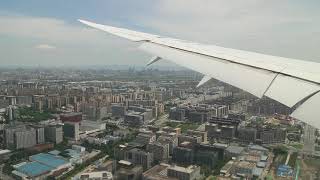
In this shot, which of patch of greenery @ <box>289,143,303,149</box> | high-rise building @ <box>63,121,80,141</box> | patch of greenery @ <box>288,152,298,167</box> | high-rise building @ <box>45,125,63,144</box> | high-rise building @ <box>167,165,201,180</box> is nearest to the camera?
high-rise building @ <box>167,165,201,180</box>

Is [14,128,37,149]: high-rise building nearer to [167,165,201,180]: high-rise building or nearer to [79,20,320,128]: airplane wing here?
[167,165,201,180]: high-rise building

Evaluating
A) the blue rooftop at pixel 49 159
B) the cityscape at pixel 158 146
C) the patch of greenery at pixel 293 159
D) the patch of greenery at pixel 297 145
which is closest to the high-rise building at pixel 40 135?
the cityscape at pixel 158 146

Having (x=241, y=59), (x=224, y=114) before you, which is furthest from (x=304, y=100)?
(x=224, y=114)

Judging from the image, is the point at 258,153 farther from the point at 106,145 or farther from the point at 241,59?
the point at 241,59

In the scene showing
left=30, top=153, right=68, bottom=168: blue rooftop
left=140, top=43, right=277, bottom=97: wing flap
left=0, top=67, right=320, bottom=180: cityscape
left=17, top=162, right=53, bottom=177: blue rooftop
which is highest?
left=140, top=43, right=277, bottom=97: wing flap

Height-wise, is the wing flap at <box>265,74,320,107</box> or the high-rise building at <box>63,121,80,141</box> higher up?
the wing flap at <box>265,74,320,107</box>

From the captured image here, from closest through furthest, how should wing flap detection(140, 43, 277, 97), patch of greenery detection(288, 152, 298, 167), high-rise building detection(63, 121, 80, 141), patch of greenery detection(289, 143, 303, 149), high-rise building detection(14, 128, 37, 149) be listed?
wing flap detection(140, 43, 277, 97) < patch of greenery detection(288, 152, 298, 167) < patch of greenery detection(289, 143, 303, 149) < high-rise building detection(14, 128, 37, 149) < high-rise building detection(63, 121, 80, 141)

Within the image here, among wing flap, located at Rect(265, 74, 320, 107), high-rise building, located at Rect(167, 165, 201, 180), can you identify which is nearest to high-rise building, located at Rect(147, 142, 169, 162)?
high-rise building, located at Rect(167, 165, 201, 180)

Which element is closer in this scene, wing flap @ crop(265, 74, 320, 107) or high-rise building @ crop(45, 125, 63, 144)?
wing flap @ crop(265, 74, 320, 107)
